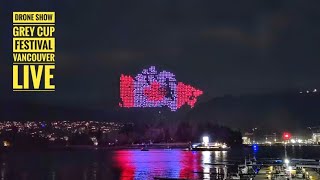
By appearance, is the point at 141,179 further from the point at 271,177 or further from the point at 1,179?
the point at 271,177

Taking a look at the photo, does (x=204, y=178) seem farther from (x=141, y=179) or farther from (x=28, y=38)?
(x=28, y=38)

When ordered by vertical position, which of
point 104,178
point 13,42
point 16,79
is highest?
point 13,42

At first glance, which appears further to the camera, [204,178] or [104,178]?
[104,178]

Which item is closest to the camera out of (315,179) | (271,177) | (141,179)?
(315,179)

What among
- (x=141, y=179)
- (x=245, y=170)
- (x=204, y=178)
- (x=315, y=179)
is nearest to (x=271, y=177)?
(x=315, y=179)

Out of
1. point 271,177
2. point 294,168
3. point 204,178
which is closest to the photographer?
point 271,177

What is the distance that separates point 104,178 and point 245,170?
2465 cm

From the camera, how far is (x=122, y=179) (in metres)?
69.3

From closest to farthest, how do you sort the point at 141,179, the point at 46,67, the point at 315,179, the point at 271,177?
the point at 46,67, the point at 315,179, the point at 271,177, the point at 141,179

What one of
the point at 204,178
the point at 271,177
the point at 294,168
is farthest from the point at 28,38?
the point at 204,178

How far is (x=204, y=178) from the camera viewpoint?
63656mm

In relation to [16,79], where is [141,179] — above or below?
below

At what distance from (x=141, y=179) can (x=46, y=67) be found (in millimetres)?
38813

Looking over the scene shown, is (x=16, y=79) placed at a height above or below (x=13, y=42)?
below
